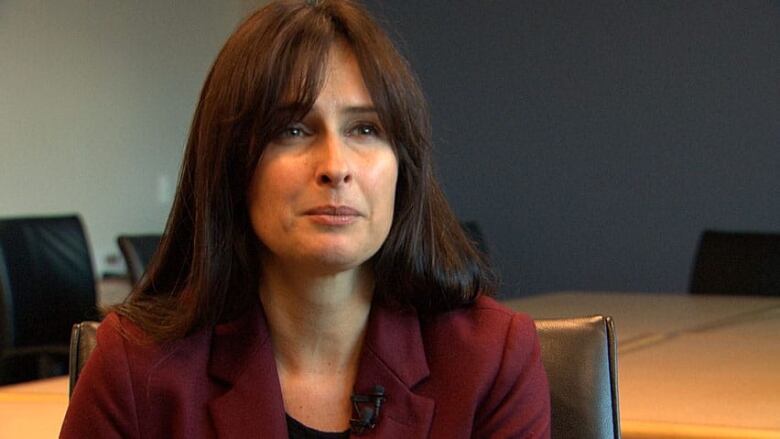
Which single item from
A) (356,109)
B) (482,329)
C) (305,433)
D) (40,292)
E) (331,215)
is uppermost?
(356,109)

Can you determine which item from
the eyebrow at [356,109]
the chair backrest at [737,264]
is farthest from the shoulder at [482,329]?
the chair backrest at [737,264]

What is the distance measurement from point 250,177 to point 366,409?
0.89 feet

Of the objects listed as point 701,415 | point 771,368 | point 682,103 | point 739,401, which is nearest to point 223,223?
point 701,415

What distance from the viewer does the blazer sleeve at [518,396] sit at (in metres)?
1.41

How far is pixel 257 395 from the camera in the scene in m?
1.39

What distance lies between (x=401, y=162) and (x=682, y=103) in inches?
188

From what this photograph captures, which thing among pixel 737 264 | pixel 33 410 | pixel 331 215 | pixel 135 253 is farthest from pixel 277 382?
pixel 737 264

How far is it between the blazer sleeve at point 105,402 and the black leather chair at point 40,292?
2.57m

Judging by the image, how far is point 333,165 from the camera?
1.29 meters

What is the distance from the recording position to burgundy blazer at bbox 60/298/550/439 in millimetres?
1369

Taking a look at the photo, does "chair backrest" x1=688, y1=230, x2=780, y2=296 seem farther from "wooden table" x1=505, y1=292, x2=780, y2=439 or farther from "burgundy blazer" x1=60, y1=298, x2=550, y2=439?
"burgundy blazer" x1=60, y1=298, x2=550, y2=439

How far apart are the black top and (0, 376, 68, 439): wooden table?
596mm

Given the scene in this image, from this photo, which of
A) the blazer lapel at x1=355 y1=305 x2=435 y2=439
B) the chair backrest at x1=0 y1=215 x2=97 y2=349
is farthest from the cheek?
the chair backrest at x1=0 y1=215 x2=97 y2=349

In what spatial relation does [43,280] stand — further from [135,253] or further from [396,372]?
[396,372]
